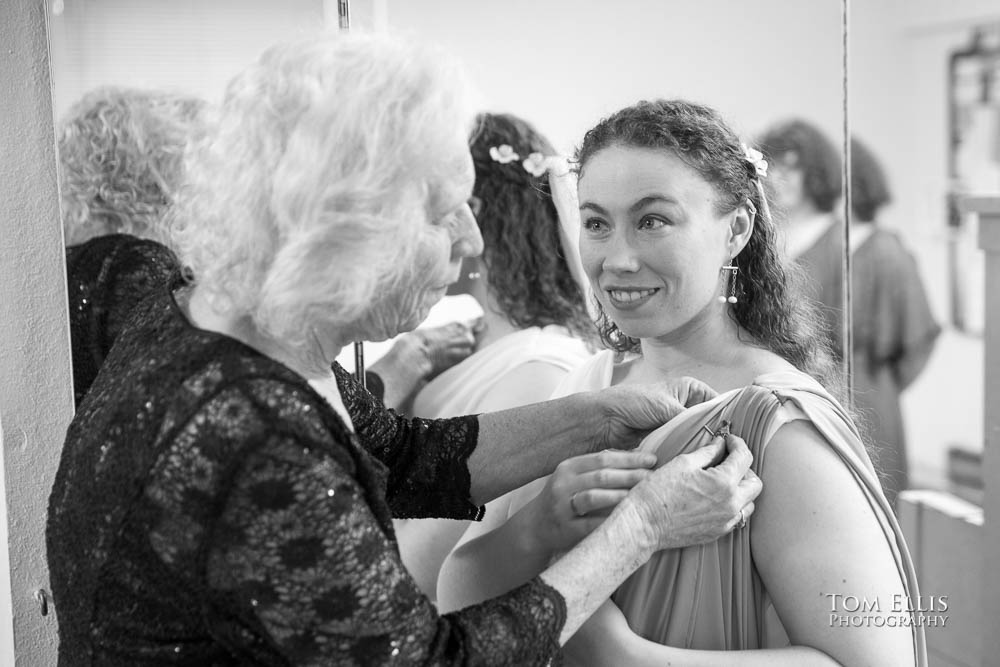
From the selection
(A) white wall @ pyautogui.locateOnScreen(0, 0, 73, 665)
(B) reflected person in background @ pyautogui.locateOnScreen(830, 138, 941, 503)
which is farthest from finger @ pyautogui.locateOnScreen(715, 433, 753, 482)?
(B) reflected person in background @ pyautogui.locateOnScreen(830, 138, 941, 503)

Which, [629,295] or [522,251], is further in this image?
[522,251]

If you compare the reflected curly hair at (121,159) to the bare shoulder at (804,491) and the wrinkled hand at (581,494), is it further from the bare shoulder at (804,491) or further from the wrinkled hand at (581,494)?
the bare shoulder at (804,491)

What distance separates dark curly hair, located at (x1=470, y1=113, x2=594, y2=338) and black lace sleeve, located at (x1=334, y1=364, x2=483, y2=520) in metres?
0.55

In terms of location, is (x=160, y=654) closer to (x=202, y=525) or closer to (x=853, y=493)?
(x=202, y=525)

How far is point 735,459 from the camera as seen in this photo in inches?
51.1

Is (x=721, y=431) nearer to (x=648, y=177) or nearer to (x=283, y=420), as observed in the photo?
(x=648, y=177)

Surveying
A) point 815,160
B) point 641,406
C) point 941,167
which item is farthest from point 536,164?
point 941,167

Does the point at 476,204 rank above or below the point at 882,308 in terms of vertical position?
above

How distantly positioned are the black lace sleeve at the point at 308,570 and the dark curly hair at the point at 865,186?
323 centimetres

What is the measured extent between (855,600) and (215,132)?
3.06ft

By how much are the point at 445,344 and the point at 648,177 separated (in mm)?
721

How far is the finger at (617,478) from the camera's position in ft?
4.41

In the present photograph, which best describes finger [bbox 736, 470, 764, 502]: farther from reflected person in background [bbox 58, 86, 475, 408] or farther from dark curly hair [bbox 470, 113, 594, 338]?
reflected person in background [bbox 58, 86, 475, 408]

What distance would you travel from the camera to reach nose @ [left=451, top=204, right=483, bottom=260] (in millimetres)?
1194
